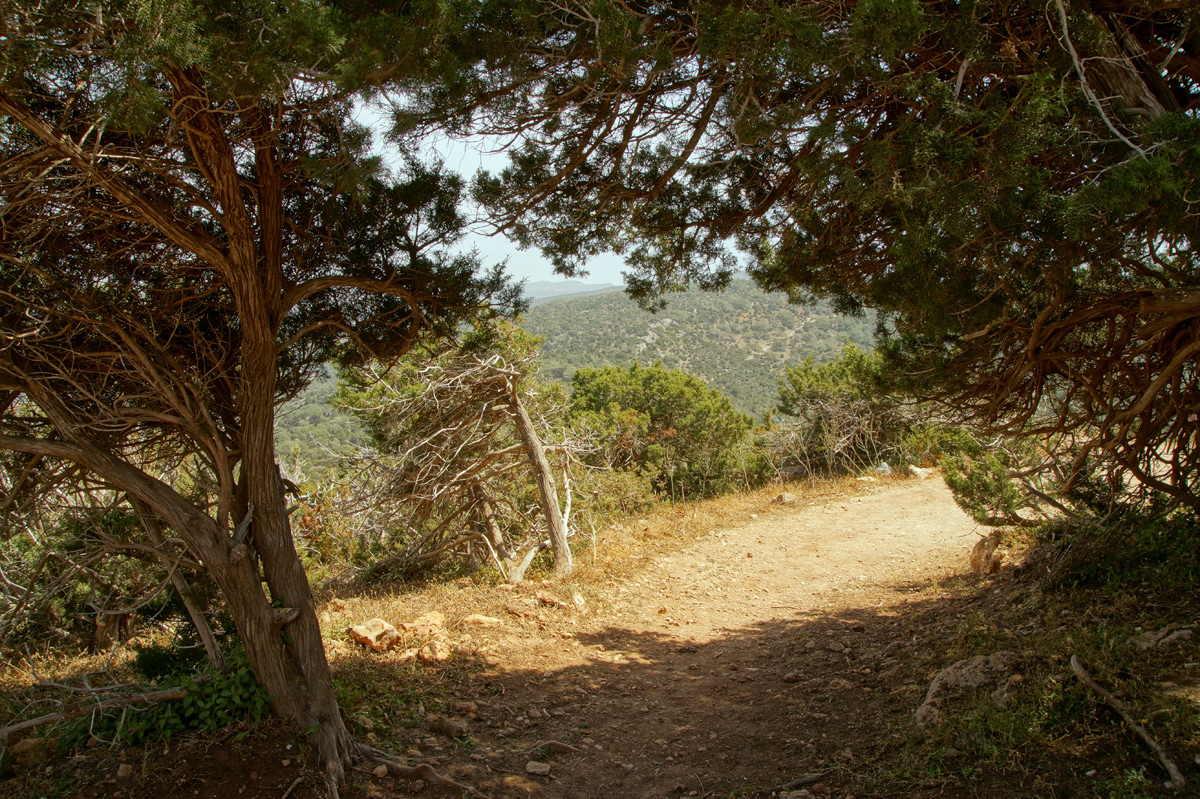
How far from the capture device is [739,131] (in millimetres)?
3291

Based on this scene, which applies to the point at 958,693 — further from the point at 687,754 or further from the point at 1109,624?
the point at 687,754

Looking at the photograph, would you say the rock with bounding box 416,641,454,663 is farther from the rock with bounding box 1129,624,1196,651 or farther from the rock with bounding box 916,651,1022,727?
the rock with bounding box 1129,624,1196,651

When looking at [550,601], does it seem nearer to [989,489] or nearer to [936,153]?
[989,489]

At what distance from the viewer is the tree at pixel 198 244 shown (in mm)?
2457

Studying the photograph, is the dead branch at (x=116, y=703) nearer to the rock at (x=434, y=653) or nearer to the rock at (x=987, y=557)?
the rock at (x=434, y=653)

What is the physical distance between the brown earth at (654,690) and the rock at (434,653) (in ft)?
0.38

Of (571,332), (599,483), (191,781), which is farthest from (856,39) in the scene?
(571,332)

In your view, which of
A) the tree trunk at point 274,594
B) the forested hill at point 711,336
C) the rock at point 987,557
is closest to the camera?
the tree trunk at point 274,594

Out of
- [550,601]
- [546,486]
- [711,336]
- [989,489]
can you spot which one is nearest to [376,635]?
[550,601]

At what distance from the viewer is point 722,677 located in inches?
209

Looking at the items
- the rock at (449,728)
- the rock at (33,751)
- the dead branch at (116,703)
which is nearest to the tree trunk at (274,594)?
the dead branch at (116,703)

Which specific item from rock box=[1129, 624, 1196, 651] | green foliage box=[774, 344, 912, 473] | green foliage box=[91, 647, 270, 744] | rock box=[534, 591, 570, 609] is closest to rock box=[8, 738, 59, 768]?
green foliage box=[91, 647, 270, 744]

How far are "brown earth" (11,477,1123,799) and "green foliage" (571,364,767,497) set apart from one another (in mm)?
7209

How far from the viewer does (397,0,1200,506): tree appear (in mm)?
2674
